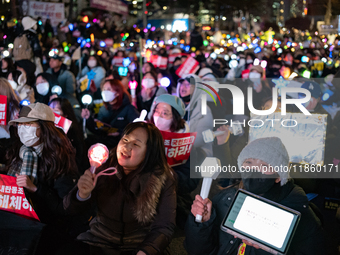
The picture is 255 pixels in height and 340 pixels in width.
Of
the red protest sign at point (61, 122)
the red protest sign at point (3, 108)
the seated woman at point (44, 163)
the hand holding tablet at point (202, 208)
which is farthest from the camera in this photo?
the red protest sign at point (3, 108)

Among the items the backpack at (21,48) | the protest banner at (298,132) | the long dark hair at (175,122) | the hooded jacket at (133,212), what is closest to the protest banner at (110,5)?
the backpack at (21,48)

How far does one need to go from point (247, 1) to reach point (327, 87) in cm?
4877

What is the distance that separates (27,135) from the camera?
3.34 metres

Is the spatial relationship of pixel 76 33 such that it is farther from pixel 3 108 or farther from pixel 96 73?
pixel 3 108

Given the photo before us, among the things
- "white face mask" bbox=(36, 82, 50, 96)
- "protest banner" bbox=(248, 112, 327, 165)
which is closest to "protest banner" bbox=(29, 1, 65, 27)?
"white face mask" bbox=(36, 82, 50, 96)

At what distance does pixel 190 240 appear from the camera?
259cm

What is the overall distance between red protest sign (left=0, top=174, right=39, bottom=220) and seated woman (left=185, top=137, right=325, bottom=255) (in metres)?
1.32

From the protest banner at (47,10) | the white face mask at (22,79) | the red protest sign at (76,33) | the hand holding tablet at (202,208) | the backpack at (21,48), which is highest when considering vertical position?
the protest banner at (47,10)

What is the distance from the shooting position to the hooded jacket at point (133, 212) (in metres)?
2.82

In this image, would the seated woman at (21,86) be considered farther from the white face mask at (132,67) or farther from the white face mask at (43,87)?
the white face mask at (132,67)

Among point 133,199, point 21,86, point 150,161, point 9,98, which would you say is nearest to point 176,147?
point 150,161

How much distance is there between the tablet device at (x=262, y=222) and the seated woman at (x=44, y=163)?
161 centimetres

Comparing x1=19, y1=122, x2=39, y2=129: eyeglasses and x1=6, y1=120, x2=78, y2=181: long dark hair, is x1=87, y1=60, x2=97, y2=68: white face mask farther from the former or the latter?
x1=19, y1=122, x2=39, y2=129: eyeglasses

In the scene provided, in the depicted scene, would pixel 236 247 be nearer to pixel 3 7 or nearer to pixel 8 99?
pixel 8 99
